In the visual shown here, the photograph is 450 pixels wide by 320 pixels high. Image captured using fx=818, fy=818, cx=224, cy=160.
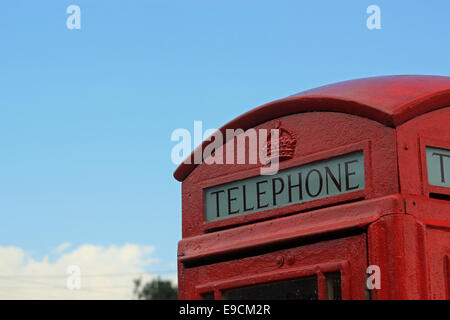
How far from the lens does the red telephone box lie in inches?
193

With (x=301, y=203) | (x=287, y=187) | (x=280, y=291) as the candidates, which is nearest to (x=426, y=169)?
(x=301, y=203)

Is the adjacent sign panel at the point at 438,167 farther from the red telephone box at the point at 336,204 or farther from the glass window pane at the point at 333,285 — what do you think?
the glass window pane at the point at 333,285

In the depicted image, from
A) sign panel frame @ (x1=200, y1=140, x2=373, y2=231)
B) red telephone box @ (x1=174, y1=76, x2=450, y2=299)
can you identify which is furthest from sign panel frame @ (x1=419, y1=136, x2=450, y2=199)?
sign panel frame @ (x1=200, y1=140, x2=373, y2=231)

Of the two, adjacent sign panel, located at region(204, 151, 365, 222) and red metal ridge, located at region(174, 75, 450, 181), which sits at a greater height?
red metal ridge, located at region(174, 75, 450, 181)

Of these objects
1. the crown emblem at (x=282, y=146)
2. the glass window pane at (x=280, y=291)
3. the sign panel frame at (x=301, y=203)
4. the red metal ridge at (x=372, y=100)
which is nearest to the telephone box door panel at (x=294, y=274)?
the glass window pane at (x=280, y=291)

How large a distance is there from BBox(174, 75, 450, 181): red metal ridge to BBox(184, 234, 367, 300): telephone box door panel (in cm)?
82

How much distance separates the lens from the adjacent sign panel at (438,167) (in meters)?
5.09

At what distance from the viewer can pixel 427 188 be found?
5.03m

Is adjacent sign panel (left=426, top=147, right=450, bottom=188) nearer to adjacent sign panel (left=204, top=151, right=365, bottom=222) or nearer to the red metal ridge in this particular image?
the red metal ridge

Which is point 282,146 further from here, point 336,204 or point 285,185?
point 336,204

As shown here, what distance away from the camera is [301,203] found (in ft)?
18.0
